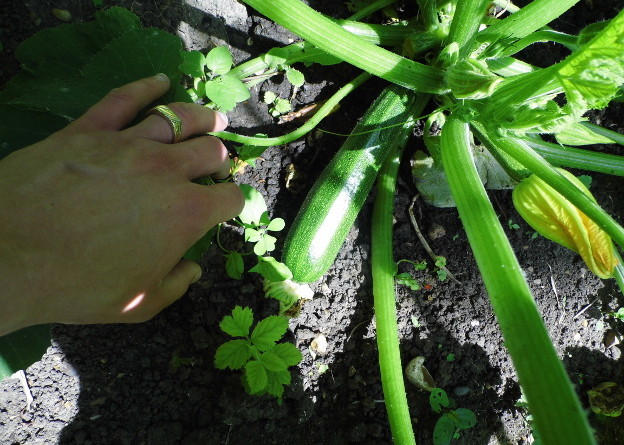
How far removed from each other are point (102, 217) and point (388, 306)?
113cm

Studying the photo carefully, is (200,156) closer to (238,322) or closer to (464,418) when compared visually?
(238,322)

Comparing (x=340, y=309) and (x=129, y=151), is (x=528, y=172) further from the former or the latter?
(x=129, y=151)

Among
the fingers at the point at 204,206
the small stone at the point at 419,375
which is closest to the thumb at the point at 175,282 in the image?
the fingers at the point at 204,206

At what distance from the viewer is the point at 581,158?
1.87 m

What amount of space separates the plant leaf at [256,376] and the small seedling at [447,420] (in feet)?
2.58

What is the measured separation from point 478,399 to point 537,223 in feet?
3.00

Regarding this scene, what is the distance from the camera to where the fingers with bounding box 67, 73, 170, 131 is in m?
1.46

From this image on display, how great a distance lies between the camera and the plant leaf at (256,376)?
5.76 ft

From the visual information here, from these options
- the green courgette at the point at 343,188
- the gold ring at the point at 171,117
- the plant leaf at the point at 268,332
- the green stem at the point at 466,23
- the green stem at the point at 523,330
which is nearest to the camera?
the green stem at the point at 523,330

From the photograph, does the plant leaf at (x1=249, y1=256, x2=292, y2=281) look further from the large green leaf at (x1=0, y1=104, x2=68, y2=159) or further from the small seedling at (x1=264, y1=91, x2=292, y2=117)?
the large green leaf at (x1=0, y1=104, x2=68, y2=159)

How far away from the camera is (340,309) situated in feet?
7.20

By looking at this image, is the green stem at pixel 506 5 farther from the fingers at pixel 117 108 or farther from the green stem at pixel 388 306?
the fingers at pixel 117 108

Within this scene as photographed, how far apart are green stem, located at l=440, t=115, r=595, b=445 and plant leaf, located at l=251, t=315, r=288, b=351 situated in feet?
2.54

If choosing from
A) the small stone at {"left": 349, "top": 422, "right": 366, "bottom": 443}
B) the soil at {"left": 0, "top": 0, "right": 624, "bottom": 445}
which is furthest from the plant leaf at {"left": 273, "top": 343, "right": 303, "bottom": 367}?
the small stone at {"left": 349, "top": 422, "right": 366, "bottom": 443}
